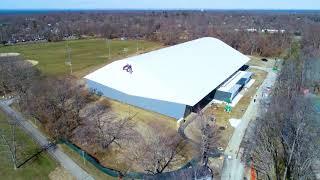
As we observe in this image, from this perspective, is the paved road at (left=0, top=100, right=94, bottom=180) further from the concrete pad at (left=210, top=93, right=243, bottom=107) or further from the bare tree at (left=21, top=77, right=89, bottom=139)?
the concrete pad at (left=210, top=93, right=243, bottom=107)

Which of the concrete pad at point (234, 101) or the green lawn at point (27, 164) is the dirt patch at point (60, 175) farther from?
the concrete pad at point (234, 101)

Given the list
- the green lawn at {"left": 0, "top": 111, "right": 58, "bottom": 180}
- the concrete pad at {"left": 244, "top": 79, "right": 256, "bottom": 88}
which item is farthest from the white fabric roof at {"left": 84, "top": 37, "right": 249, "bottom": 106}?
the green lawn at {"left": 0, "top": 111, "right": 58, "bottom": 180}

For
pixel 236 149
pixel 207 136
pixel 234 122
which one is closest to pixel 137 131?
pixel 207 136

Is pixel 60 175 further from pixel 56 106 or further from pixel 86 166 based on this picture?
pixel 56 106

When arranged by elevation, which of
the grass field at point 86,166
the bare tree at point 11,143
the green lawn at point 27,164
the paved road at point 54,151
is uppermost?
the bare tree at point 11,143

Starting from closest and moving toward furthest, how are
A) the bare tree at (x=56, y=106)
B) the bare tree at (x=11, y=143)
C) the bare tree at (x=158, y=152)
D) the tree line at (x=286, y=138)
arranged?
the tree line at (x=286, y=138) < the bare tree at (x=158, y=152) < the bare tree at (x=11, y=143) < the bare tree at (x=56, y=106)

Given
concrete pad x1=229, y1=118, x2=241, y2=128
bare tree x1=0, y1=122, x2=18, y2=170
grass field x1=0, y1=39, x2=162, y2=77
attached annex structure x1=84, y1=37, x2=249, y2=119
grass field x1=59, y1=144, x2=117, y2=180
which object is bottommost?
grass field x1=59, y1=144, x2=117, y2=180

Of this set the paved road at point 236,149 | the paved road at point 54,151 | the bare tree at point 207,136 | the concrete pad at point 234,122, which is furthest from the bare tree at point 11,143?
the concrete pad at point 234,122
